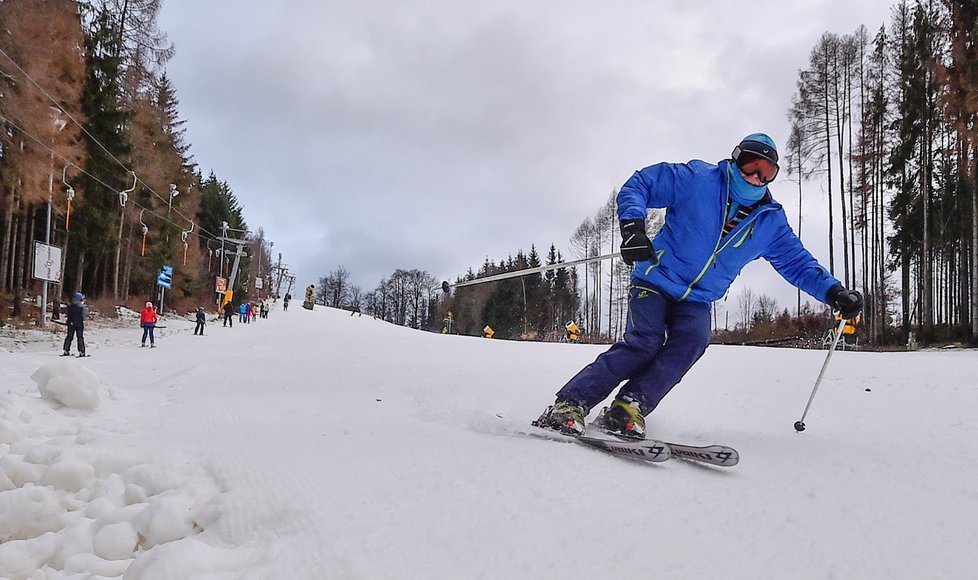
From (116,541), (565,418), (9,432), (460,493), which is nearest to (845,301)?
(565,418)

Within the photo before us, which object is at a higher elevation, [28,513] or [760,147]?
[760,147]

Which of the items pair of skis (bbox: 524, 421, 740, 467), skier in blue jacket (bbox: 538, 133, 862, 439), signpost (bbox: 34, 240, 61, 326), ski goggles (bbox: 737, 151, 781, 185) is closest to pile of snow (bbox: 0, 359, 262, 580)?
pair of skis (bbox: 524, 421, 740, 467)

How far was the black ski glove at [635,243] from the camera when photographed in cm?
276

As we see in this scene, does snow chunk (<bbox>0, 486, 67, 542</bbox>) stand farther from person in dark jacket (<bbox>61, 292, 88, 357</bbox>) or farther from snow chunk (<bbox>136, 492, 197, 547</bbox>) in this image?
person in dark jacket (<bbox>61, 292, 88, 357</bbox>)

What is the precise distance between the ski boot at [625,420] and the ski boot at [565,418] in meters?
0.15

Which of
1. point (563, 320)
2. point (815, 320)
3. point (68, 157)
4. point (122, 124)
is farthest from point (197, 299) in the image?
point (815, 320)

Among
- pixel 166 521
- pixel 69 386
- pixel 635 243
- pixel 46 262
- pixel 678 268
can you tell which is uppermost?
pixel 46 262

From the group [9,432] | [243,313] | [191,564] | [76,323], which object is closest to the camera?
[191,564]

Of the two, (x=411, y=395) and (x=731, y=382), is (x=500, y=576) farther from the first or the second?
(x=731, y=382)

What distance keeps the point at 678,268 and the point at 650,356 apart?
519 millimetres

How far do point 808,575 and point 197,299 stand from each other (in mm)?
43313

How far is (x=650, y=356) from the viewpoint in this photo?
9.87 ft

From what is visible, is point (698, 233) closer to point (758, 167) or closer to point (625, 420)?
point (758, 167)

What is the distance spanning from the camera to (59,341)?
13766 mm
